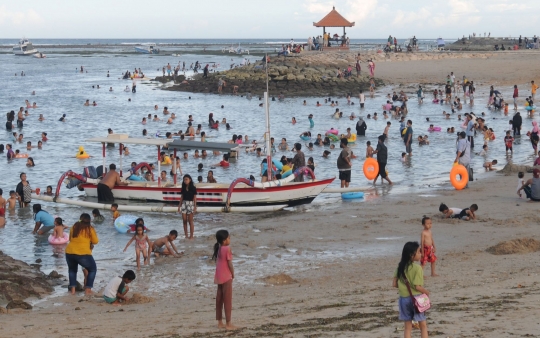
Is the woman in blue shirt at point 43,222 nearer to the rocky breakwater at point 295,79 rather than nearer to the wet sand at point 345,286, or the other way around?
the wet sand at point 345,286

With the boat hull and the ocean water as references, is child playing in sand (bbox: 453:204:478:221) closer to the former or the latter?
the ocean water

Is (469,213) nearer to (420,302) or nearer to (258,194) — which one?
(258,194)

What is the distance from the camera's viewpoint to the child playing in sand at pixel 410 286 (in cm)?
787

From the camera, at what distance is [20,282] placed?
43.8 feet

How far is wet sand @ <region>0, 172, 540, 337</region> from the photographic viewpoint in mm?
9086

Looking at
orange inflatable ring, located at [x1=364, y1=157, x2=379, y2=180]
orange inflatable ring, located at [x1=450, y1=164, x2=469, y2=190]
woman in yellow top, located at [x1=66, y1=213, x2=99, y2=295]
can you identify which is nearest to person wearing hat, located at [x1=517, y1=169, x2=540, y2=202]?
orange inflatable ring, located at [x1=450, y1=164, x2=469, y2=190]

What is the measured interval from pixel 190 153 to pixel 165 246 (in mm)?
16795

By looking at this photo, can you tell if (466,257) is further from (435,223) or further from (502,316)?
(502,316)

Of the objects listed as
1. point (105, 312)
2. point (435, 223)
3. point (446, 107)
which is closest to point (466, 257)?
point (435, 223)

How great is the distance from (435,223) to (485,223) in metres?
1.06

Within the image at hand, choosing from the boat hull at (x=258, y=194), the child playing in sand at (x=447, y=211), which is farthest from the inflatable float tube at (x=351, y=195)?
the child playing in sand at (x=447, y=211)

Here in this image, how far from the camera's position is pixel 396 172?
1037 inches

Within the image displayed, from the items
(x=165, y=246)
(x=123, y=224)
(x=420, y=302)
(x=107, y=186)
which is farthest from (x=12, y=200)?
(x=420, y=302)

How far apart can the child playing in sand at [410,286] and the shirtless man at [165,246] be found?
26.8ft
